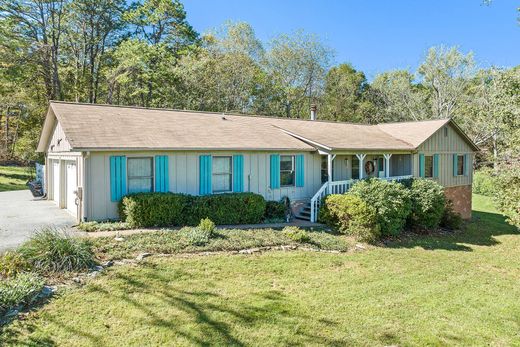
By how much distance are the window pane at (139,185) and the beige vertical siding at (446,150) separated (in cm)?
1248

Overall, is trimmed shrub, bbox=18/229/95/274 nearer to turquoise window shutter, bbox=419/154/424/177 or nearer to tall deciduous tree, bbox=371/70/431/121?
turquoise window shutter, bbox=419/154/424/177

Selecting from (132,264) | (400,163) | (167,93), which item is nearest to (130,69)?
(167,93)

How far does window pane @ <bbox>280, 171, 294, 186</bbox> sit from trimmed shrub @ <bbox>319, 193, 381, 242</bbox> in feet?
6.45

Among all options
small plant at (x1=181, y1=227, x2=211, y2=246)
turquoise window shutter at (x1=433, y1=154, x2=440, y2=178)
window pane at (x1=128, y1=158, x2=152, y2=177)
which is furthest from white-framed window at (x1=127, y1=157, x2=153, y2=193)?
turquoise window shutter at (x1=433, y1=154, x2=440, y2=178)

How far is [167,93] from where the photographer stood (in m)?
29.3

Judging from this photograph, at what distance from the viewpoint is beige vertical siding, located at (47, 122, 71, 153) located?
43.4ft

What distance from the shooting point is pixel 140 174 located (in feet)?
38.0

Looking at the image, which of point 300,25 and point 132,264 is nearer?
point 132,264

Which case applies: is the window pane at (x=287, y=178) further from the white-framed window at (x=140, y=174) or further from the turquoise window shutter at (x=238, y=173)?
the white-framed window at (x=140, y=174)

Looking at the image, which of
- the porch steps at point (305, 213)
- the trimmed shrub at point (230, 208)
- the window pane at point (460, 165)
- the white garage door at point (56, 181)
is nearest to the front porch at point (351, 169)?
the porch steps at point (305, 213)

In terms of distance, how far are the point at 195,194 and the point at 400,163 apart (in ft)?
36.2

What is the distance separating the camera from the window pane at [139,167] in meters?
11.4

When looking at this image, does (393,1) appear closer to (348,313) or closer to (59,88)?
(348,313)

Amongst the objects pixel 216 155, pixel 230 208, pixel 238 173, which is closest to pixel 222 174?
pixel 238 173
